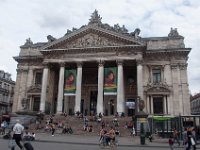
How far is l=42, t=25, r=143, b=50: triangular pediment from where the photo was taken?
4181 cm

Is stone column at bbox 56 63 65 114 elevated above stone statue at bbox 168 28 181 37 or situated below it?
below

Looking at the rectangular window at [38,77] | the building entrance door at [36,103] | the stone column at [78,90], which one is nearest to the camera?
the stone column at [78,90]

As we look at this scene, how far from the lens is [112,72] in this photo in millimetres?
40906

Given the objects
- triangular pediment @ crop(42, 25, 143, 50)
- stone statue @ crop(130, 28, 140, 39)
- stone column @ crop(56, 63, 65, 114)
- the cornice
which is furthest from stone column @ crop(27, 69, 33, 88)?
stone statue @ crop(130, 28, 140, 39)

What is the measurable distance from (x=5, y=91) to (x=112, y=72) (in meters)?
43.0

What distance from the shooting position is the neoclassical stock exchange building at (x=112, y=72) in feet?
135

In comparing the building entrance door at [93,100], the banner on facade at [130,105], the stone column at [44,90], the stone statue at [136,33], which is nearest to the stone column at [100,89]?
the banner on facade at [130,105]

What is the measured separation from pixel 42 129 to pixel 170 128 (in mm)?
16794

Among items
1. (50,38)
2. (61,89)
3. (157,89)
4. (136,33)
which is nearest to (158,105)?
(157,89)

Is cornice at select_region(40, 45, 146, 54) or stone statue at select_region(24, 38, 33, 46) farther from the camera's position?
stone statue at select_region(24, 38, 33, 46)

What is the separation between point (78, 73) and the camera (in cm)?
4272

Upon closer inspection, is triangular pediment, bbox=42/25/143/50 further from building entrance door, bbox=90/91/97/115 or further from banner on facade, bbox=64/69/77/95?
building entrance door, bbox=90/91/97/115

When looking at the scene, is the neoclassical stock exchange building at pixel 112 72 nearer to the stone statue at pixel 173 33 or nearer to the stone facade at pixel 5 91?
the stone statue at pixel 173 33

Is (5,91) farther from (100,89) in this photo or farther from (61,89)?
(100,89)
